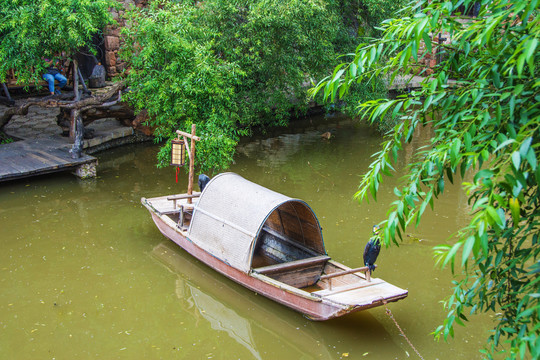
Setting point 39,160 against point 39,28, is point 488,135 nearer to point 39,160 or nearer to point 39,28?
point 39,28

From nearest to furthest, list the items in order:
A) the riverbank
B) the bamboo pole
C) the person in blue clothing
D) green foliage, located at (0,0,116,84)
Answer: the bamboo pole, green foliage, located at (0,0,116,84), the riverbank, the person in blue clothing

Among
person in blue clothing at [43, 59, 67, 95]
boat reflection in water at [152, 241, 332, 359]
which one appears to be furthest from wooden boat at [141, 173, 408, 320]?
person in blue clothing at [43, 59, 67, 95]

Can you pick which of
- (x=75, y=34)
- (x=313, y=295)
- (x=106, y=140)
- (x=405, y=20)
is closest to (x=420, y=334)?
(x=313, y=295)

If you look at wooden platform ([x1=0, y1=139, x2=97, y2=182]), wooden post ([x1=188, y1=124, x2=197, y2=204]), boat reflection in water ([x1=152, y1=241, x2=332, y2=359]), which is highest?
wooden post ([x1=188, y1=124, x2=197, y2=204])

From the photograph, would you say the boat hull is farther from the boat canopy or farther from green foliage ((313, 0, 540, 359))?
green foliage ((313, 0, 540, 359))

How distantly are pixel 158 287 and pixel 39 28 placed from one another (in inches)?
257

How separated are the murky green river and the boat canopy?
0.74 m

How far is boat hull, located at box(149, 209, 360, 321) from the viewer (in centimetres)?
711

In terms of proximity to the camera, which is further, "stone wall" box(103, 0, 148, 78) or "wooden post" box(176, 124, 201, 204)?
"stone wall" box(103, 0, 148, 78)

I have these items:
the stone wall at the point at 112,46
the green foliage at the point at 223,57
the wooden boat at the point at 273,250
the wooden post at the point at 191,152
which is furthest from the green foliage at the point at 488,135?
the stone wall at the point at 112,46

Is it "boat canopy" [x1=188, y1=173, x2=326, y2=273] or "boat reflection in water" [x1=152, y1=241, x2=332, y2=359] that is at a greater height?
"boat canopy" [x1=188, y1=173, x2=326, y2=273]

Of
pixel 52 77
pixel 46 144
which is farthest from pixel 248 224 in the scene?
pixel 52 77

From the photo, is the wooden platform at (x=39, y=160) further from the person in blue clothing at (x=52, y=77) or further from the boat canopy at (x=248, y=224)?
the boat canopy at (x=248, y=224)

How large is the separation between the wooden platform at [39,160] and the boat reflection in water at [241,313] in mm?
4664
